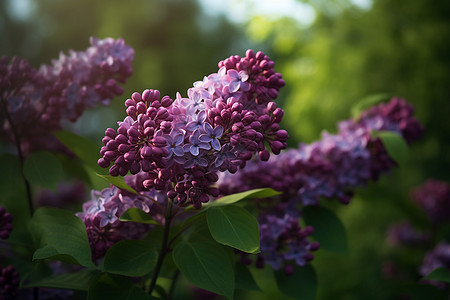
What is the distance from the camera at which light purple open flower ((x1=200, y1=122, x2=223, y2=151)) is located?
727 millimetres

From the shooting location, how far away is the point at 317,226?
3.86ft

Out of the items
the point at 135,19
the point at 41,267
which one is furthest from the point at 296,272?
the point at 135,19

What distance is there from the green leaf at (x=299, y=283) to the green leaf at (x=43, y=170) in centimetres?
62

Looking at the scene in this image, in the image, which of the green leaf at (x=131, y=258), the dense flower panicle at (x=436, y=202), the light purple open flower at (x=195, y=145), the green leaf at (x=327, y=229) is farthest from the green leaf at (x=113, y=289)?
the dense flower panicle at (x=436, y=202)

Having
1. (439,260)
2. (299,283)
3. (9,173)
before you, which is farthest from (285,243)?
(439,260)

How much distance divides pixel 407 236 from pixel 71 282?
193 cm

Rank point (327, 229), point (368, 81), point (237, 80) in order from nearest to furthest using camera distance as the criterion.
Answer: point (237, 80) → point (327, 229) → point (368, 81)

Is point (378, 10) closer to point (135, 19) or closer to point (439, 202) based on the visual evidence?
point (439, 202)

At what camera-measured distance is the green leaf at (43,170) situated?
1037 millimetres

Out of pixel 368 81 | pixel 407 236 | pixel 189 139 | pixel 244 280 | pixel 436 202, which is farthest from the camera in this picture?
pixel 368 81

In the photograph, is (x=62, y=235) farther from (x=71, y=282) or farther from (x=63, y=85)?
(x=63, y=85)

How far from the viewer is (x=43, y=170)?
1068 millimetres

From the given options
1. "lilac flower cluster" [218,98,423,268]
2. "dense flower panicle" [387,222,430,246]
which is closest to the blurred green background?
"dense flower panicle" [387,222,430,246]

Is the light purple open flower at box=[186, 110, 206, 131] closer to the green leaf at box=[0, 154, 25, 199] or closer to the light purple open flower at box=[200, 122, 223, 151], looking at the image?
the light purple open flower at box=[200, 122, 223, 151]
